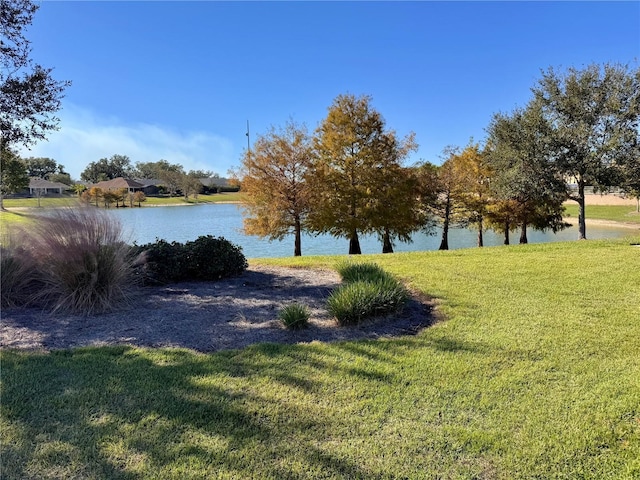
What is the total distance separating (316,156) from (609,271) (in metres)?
12.8

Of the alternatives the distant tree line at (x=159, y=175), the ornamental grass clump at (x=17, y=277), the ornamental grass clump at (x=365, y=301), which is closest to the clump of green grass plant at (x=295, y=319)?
the ornamental grass clump at (x=365, y=301)

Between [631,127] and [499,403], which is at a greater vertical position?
[631,127]

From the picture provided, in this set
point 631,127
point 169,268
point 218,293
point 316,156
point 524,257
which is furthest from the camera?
point 316,156

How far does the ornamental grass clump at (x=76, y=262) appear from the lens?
4.79 m

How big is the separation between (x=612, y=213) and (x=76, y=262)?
5000 centimetres

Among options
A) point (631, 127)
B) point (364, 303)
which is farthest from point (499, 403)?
point (631, 127)

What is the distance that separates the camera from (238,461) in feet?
6.66

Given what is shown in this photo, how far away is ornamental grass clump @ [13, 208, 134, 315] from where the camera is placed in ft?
15.7

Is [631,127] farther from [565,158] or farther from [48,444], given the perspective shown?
[48,444]

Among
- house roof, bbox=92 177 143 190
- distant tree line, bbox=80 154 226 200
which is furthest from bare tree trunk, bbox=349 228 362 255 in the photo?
distant tree line, bbox=80 154 226 200

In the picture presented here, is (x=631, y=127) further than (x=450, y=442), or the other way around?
(x=631, y=127)

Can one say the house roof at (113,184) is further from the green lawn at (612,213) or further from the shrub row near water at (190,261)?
the green lawn at (612,213)

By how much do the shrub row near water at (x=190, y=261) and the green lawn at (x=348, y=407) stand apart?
8.82 feet

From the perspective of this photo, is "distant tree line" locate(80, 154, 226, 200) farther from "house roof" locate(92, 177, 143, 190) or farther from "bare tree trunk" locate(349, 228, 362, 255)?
"bare tree trunk" locate(349, 228, 362, 255)
